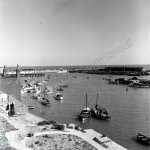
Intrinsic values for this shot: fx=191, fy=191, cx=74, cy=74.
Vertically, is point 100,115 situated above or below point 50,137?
below

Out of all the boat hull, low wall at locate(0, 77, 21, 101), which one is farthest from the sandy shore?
low wall at locate(0, 77, 21, 101)

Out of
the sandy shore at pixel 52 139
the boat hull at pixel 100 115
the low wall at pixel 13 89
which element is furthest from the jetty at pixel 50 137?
the low wall at pixel 13 89

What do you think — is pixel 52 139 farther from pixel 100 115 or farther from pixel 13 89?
pixel 13 89

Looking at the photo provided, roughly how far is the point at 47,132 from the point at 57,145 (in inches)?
126

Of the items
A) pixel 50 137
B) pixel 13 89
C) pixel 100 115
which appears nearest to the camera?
pixel 50 137

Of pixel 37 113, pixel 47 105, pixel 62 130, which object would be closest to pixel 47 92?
pixel 47 105

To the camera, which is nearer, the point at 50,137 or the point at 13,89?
the point at 50,137

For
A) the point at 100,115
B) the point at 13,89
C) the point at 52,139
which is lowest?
the point at 100,115

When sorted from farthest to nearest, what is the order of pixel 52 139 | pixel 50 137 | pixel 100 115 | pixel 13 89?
pixel 13 89, pixel 100 115, pixel 50 137, pixel 52 139

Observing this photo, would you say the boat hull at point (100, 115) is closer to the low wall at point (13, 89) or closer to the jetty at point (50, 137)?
the jetty at point (50, 137)

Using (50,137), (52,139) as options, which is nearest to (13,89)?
(50,137)

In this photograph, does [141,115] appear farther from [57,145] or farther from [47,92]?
[47,92]

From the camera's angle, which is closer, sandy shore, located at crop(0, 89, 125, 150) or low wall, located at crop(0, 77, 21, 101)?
sandy shore, located at crop(0, 89, 125, 150)

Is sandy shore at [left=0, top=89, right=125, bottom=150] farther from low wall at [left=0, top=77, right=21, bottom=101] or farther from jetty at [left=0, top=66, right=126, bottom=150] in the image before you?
low wall at [left=0, top=77, right=21, bottom=101]
